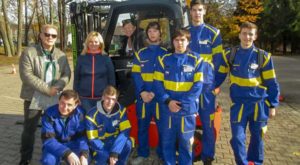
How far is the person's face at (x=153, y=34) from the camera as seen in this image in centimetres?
390

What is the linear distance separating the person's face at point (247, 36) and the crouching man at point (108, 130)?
5.57ft

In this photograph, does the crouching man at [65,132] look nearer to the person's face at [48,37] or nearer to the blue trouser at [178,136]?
the person's face at [48,37]

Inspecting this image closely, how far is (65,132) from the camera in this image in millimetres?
3805

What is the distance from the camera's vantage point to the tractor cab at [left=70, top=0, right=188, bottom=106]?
4.36m

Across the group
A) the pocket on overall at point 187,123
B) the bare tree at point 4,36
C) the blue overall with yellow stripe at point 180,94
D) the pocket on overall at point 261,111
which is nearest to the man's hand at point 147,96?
the blue overall with yellow stripe at point 180,94

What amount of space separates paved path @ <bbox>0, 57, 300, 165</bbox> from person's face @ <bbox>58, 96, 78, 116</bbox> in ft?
4.24

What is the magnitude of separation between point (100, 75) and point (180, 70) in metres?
1.15

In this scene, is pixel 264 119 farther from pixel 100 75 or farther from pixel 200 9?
pixel 100 75

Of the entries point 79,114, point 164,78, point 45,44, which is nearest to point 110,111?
point 79,114

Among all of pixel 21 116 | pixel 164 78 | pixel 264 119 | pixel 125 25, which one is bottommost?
pixel 21 116

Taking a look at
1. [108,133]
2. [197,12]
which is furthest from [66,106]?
[197,12]

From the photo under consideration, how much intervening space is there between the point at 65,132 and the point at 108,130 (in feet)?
1.65

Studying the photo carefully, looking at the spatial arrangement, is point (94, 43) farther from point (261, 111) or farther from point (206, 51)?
point (261, 111)

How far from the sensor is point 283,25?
37.4 meters
